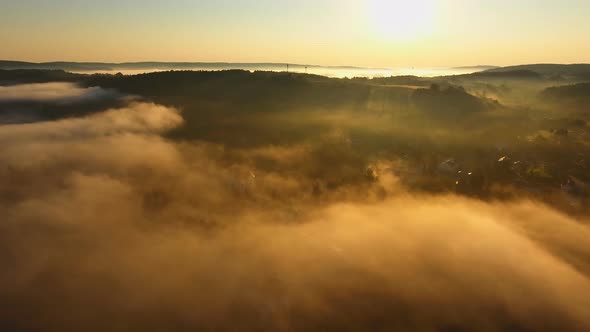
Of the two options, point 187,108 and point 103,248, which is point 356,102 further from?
point 103,248

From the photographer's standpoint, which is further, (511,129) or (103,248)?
(511,129)

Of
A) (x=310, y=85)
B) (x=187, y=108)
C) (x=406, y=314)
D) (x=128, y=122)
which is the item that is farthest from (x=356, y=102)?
(x=406, y=314)

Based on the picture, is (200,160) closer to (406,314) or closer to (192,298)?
(192,298)

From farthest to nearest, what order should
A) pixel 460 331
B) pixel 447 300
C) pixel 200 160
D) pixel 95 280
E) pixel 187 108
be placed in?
pixel 187 108 → pixel 200 160 → pixel 95 280 → pixel 447 300 → pixel 460 331

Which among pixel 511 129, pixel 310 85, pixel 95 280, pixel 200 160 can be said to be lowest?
pixel 95 280

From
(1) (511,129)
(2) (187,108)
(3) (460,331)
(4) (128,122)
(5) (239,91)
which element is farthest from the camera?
(5) (239,91)

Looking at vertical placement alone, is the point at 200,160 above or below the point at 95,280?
above

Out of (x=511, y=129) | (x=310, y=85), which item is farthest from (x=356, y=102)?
(x=511, y=129)

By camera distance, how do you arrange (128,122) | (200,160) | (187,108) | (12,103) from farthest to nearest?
1. (12,103)
2. (187,108)
3. (128,122)
4. (200,160)

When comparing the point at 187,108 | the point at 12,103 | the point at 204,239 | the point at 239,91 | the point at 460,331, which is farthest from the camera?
the point at 12,103
